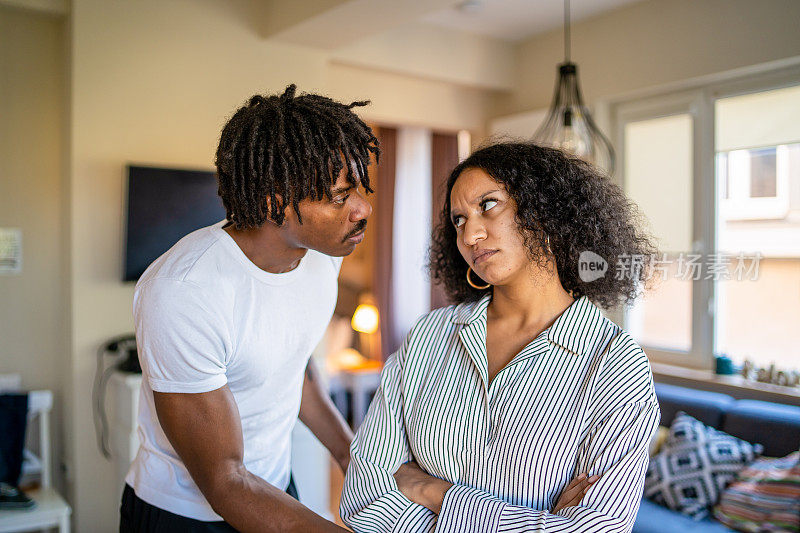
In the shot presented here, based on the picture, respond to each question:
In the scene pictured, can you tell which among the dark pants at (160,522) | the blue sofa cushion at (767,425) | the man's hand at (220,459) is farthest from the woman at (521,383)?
the blue sofa cushion at (767,425)

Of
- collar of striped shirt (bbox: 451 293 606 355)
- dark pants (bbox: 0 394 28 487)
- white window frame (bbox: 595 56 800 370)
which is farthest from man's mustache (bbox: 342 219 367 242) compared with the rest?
white window frame (bbox: 595 56 800 370)

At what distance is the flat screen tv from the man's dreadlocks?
1.68 m

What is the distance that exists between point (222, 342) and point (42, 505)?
1788mm

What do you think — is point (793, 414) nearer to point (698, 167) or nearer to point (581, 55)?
point (698, 167)

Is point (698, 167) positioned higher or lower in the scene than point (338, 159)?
higher

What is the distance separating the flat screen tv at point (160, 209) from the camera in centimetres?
287

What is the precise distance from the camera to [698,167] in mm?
3545

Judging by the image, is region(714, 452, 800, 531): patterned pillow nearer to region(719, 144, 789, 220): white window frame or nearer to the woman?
region(719, 144, 789, 220): white window frame

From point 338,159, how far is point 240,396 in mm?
516

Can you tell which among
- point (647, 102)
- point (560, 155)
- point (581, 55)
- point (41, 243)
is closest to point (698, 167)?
point (647, 102)

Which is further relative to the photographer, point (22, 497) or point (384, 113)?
point (384, 113)

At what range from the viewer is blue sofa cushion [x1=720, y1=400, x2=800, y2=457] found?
2699mm

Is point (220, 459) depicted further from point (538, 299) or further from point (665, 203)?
point (665, 203)

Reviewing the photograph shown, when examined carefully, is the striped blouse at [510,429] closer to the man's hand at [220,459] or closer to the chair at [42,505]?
the man's hand at [220,459]
